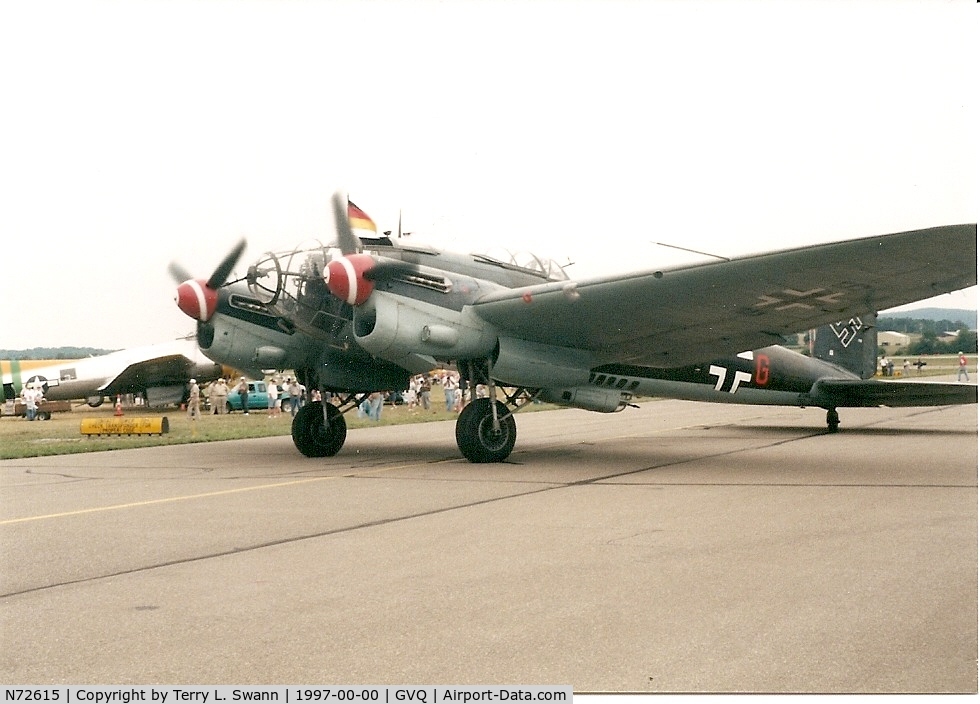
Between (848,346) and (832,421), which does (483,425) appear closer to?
(832,421)

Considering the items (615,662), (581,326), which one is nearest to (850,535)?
(615,662)

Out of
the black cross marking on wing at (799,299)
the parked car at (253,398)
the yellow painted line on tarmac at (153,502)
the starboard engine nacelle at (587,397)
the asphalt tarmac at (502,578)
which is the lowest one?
the asphalt tarmac at (502,578)

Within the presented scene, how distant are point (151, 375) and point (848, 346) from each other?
27.8m

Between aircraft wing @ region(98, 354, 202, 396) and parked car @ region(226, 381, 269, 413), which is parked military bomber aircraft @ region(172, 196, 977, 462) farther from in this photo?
parked car @ region(226, 381, 269, 413)

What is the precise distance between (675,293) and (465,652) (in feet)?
26.5

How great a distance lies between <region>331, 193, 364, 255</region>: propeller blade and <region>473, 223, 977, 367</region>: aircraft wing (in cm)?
188

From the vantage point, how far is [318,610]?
490cm

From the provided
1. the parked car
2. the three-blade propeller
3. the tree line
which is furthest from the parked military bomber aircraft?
the parked car

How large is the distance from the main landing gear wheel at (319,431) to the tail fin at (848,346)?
10.8 metres

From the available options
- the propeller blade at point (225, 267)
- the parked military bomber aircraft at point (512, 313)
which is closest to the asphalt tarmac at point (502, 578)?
the parked military bomber aircraft at point (512, 313)

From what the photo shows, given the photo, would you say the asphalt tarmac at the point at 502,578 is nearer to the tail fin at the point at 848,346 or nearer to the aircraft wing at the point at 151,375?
the tail fin at the point at 848,346

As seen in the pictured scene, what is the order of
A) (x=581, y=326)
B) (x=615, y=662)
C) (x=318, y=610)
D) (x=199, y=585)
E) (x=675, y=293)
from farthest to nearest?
(x=581, y=326), (x=675, y=293), (x=199, y=585), (x=318, y=610), (x=615, y=662)

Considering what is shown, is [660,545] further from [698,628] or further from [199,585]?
[199,585]

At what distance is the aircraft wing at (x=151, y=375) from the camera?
36812mm
